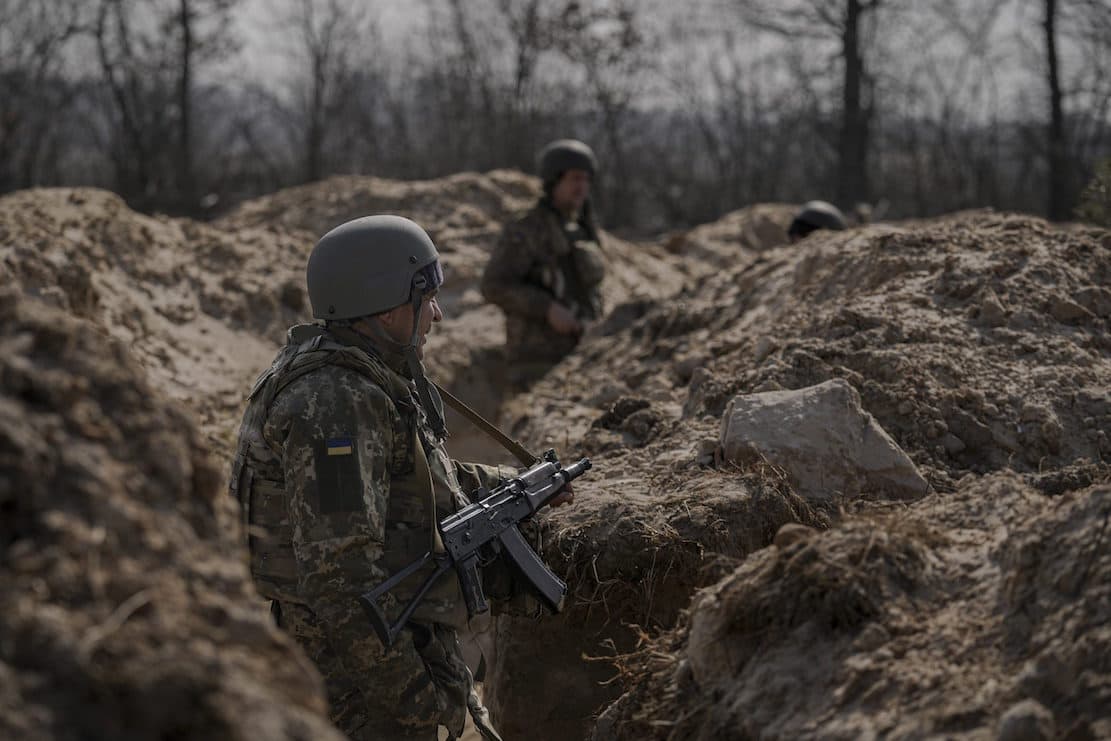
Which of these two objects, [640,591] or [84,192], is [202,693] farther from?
[84,192]

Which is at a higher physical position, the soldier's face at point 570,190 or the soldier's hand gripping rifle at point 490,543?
the soldier's face at point 570,190

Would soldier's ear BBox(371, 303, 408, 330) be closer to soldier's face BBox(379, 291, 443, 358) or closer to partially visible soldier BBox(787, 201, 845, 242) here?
soldier's face BBox(379, 291, 443, 358)

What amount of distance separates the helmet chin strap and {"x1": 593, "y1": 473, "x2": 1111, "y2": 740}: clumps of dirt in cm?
87

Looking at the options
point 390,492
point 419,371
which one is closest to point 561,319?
point 419,371

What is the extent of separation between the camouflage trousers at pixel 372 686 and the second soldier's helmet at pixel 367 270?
847mm

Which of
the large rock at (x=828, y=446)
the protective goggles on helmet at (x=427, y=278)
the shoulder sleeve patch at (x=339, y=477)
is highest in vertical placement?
the protective goggles on helmet at (x=427, y=278)

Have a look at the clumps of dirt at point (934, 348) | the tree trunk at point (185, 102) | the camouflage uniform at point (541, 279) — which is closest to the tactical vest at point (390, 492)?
the clumps of dirt at point (934, 348)

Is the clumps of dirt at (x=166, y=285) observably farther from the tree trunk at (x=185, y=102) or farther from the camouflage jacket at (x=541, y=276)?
the tree trunk at (x=185, y=102)

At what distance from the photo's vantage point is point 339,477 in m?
2.87

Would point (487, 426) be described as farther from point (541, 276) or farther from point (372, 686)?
point (541, 276)

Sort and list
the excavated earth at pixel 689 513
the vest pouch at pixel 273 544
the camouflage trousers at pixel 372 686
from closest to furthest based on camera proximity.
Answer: the excavated earth at pixel 689 513 → the camouflage trousers at pixel 372 686 → the vest pouch at pixel 273 544

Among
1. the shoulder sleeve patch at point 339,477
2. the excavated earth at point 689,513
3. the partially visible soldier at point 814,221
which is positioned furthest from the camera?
the partially visible soldier at point 814,221

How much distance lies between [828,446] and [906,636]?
1687 mm

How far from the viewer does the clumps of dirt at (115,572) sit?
1613 millimetres
